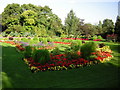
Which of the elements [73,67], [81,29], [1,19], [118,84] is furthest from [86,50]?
[1,19]

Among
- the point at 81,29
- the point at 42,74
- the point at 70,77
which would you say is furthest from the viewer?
the point at 81,29

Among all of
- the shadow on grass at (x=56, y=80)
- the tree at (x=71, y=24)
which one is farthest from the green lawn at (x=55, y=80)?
the tree at (x=71, y=24)

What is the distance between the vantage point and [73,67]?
635 cm

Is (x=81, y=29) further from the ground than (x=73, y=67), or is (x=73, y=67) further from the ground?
(x=81, y=29)

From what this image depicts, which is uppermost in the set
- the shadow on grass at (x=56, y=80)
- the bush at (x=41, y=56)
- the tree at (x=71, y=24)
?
the tree at (x=71, y=24)

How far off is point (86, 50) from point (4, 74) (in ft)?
14.7

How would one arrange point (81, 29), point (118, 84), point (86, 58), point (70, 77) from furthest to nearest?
1. point (81, 29)
2. point (86, 58)
3. point (70, 77)
4. point (118, 84)

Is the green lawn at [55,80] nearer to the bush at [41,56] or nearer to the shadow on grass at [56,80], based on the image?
the shadow on grass at [56,80]

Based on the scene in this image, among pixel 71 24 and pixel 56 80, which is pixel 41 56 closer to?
pixel 56 80

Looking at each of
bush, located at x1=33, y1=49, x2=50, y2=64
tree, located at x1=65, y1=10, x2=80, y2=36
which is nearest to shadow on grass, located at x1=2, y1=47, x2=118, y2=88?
bush, located at x1=33, y1=49, x2=50, y2=64

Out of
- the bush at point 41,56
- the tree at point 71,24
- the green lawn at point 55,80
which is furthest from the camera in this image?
the tree at point 71,24

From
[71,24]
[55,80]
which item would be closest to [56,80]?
[55,80]

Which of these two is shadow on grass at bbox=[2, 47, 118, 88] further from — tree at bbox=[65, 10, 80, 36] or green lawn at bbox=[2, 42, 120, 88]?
tree at bbox=[65, 10, 80, 36]

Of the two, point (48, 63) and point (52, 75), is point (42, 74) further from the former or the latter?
point (48, 63)
